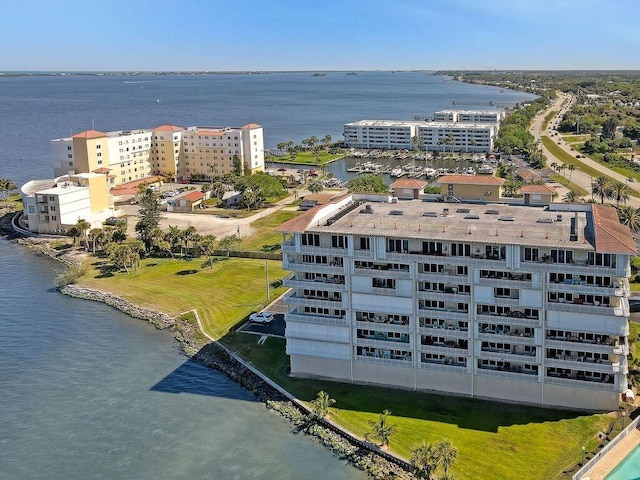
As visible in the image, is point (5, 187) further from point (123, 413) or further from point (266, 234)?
point (123, 413)

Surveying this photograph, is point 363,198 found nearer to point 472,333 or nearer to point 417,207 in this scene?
point 417,207

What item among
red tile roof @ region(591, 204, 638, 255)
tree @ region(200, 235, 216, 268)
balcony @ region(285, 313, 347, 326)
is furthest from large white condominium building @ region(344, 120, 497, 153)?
balcony @ region(285, 313, 347, 326)

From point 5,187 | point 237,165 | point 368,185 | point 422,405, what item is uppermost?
point 237,165

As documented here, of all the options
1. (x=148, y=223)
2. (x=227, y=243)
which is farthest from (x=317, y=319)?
(x=148, y=223)

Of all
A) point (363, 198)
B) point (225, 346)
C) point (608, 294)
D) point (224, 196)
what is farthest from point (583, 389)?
point (224, 196)

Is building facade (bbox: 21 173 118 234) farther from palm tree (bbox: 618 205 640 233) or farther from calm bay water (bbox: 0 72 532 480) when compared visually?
palm tree (bbox: 618 205 640 233)

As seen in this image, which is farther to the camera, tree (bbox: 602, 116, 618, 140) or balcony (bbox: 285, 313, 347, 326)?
tree (bbox: 602, 116, 618, 140)
